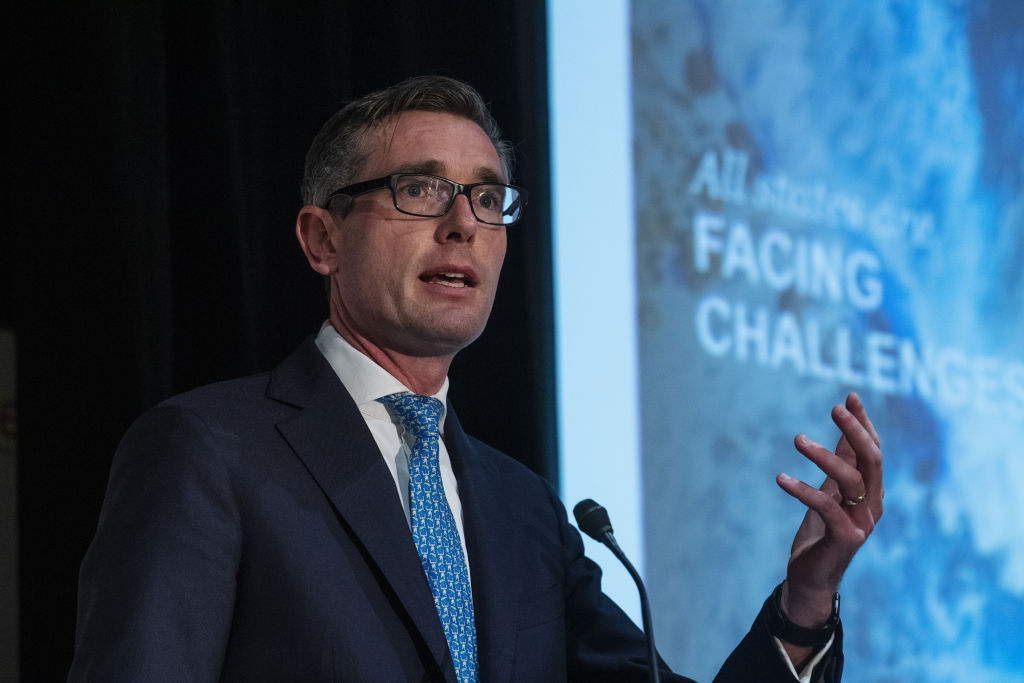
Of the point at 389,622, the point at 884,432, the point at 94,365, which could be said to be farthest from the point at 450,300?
the point at 884,432

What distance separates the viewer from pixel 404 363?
66.7 inches

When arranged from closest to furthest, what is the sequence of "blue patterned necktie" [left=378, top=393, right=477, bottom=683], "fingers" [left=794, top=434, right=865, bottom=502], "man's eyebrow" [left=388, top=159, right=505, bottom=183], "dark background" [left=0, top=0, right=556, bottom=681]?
1. "fingers" [left=794, top=434, right=865, bottom=502]
2. "blue patterned necktie" [left=378, top=393, right=477, bottom=683]
3. "man's eyebrow" [left=388, top=159, right=505, bottom=183]
4. "dark background" [left=0, top=0, right=556, bottom=681]

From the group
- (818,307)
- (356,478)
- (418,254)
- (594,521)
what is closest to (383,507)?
(356,478)

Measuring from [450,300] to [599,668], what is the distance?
67 centimetres

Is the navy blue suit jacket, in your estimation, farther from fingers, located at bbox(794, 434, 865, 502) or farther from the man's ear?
fingers, located at bbox(794, 434, 865, 502)

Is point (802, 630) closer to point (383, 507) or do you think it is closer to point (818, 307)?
point (383, 507)

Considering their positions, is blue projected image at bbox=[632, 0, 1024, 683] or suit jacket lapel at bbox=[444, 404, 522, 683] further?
blue projected image at bbox=[632, 0, 1024, 683]

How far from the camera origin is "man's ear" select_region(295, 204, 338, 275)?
1756 millimetres

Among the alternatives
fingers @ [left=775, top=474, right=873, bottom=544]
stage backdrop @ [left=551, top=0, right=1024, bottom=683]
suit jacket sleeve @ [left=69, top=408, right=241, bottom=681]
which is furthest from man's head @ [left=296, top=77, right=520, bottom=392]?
stage backdrop @ [left=551, top=0, right=1024, bottom=683]

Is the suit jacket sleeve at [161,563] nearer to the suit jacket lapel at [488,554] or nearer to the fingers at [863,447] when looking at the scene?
the suit jacket lapel at [488,554]

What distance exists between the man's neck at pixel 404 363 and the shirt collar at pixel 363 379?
5 cm

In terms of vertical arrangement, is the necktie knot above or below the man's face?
below

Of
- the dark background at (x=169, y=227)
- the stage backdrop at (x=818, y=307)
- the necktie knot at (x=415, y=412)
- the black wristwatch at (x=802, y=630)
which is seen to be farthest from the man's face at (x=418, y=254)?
the stage backdrop at (x=818, y=307)

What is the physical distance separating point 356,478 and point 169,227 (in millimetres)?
933
